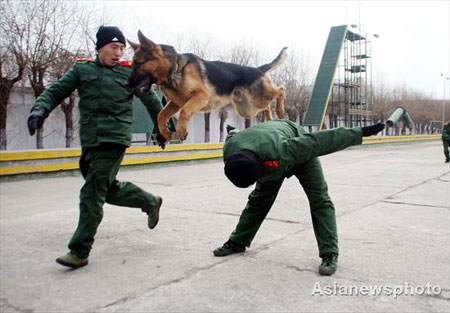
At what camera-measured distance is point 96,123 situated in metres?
3.26

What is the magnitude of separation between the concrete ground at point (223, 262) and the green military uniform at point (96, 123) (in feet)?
1.50

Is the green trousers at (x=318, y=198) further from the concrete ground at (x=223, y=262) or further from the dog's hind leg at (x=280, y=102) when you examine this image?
the dog's hind leg at (x=280, y=102)

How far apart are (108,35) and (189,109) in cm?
156

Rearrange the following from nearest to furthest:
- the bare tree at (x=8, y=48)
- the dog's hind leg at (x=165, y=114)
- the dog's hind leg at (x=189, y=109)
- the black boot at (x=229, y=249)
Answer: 1. the dog's hind leg at (x=189, y=109)
2. the dog's hind leg at (x=165, y=114)
3. the black boot at (x=229, y=249)
4. the bare tree at (x=8, y=48)

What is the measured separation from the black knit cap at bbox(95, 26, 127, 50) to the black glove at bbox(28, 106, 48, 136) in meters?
0.65

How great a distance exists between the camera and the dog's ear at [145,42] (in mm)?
1465

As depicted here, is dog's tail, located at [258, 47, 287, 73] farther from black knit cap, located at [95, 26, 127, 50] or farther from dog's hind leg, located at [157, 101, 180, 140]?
black knit cap, located at [95, 26, 127, 50]

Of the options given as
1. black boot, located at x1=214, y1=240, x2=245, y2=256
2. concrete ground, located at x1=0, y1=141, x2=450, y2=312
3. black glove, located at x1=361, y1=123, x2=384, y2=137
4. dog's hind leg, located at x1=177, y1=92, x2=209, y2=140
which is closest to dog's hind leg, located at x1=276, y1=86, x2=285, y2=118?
dog's hind leg, located at x1=177, y1=92, x2=209, y2=140

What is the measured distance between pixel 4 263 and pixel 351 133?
3.04m

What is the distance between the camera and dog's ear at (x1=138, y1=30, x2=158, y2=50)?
1.47 m

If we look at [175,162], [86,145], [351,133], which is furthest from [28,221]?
[175,162]

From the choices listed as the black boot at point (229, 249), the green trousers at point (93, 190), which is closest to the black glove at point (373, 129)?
the black boot at point (229, 249)

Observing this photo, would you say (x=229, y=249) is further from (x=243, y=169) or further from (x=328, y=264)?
(x=243, y=169)

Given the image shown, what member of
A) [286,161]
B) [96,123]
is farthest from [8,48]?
Answer: [286,161]
